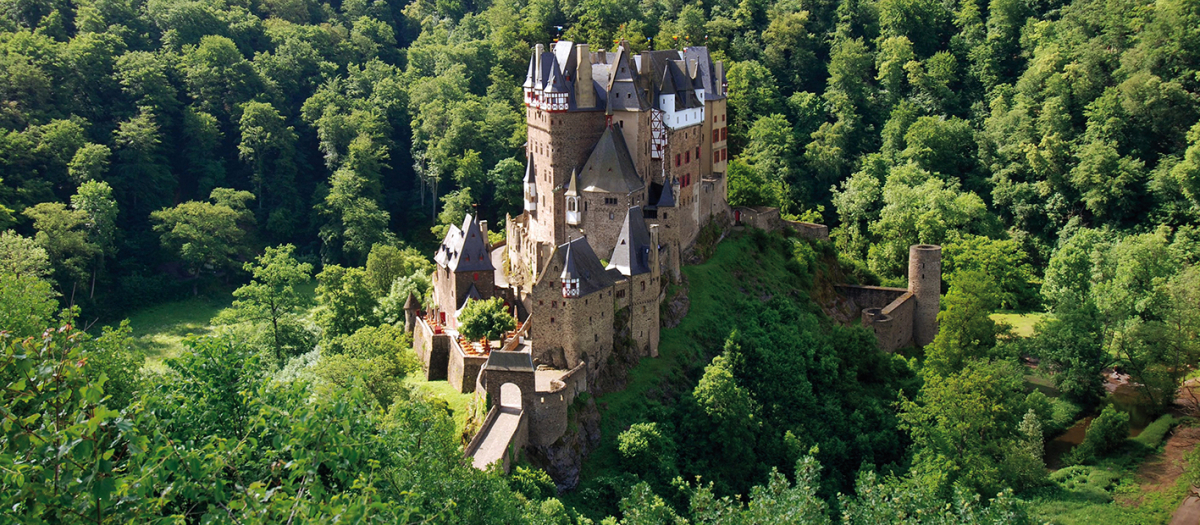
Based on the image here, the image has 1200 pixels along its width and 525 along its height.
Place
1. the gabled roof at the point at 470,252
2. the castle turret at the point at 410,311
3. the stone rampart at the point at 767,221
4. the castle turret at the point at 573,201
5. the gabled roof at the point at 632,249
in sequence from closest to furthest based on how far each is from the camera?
1. the gabled roof at the point at 632,249
2. the gabled roof at the point at 470,252
3. the castle turret at the point at 573,201
4. the castle turret at the point at 410,311
5. the stone rampart at the point at 767,221

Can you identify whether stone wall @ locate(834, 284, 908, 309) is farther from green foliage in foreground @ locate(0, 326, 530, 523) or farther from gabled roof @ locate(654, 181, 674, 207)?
green foliage in foreground @ locate(0, 326, 530, 523)

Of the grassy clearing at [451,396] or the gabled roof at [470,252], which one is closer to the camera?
the grassy clearing at [451,396]

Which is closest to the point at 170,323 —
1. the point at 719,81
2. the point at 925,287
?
the point at 719,81

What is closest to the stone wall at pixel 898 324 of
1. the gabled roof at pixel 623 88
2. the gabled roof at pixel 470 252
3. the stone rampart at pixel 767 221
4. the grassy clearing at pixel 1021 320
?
the stone rampart at pixel 767 221

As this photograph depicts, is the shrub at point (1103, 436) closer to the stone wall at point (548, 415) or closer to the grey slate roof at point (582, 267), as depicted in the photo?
the grey slate roof at point (582, 267)

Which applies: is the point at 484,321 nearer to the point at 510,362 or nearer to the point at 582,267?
the point at 582,267

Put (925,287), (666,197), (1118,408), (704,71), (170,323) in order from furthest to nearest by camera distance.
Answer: (170,323)
(925,287)
(704,71)
(1118,408)
(666,197)

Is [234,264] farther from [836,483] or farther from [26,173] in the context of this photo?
[836,483]
